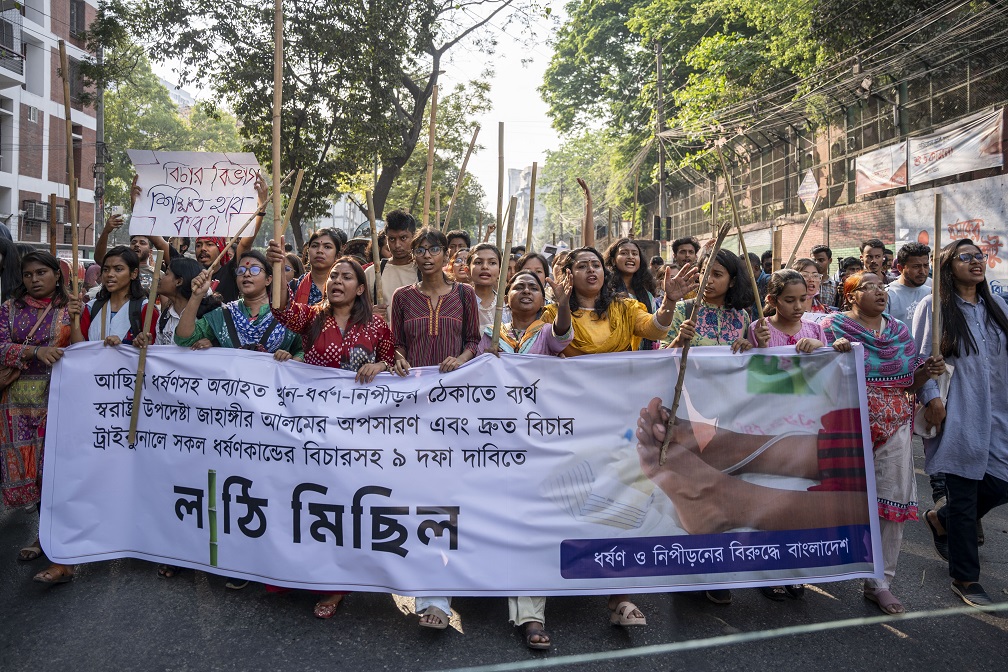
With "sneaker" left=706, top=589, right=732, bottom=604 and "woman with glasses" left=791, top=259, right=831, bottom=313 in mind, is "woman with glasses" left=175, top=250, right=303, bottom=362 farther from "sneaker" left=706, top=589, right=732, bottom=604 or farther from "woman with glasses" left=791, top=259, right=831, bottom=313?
"woman with glasses" left=791, top=259, right=831, bottom=313

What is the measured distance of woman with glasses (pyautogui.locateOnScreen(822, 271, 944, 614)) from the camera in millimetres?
3734

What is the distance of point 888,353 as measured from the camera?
3854mm

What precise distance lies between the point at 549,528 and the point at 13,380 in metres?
3.05

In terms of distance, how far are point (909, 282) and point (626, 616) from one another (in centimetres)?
376

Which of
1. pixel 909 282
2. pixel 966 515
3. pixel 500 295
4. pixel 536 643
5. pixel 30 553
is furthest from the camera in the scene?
pixel 909 282

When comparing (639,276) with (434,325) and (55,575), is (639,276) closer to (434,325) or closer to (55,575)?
(434,325)

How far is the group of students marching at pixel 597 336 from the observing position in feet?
12.3

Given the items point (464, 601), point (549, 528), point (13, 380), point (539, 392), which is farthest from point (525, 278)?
point (13, 380)

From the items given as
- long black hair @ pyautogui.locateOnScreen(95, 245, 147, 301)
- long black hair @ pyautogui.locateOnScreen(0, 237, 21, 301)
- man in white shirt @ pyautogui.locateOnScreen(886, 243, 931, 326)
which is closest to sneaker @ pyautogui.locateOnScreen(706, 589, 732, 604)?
man in white shirt @ pyautogui.locateOnScreen(886, 243, 931, 326)

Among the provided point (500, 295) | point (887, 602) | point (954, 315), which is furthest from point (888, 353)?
point (500, 295)

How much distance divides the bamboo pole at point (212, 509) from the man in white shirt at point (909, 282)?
15.5ft

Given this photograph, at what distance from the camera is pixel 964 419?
390 centimetres

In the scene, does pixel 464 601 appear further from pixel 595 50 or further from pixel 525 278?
pixel 595 50

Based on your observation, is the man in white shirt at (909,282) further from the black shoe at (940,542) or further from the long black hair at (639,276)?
the long black hair at (639,276)
